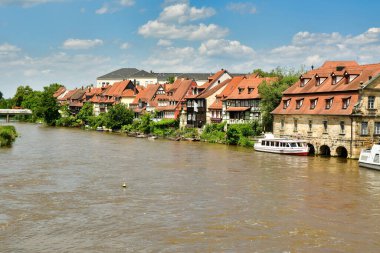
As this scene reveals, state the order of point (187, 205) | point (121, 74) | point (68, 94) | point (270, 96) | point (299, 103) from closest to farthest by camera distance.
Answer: point (187, 205), point (299, 103), point (270, 96), point (68, 94), point (121, 74)

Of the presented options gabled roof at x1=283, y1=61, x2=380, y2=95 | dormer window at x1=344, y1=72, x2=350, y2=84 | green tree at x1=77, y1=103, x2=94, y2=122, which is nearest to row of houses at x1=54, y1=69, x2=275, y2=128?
green tree at x1=77, y1=103, x2=94, y2=122

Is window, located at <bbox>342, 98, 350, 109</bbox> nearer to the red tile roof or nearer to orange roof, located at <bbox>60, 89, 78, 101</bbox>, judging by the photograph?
the red tile roof

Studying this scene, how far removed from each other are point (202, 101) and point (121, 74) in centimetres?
8633

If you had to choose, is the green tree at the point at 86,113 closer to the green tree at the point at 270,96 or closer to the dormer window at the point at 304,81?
the green tree at the point at 270,96

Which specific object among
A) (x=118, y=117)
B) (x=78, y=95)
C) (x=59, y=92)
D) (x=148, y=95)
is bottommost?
(x=118, y=117)

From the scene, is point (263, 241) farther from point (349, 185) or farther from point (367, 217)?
point (349, 185)

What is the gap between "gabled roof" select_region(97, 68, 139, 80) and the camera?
163 m

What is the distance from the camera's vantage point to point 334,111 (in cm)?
5238

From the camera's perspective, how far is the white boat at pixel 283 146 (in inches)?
2138

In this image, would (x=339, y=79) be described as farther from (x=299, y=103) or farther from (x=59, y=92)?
(x=59, y=92)

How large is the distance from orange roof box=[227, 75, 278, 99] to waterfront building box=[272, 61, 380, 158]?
10.7m

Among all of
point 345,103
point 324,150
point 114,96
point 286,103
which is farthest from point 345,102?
point 114,96

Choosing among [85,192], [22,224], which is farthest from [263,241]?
[85,192]

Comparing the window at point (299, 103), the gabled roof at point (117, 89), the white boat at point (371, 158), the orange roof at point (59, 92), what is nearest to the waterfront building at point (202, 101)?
the window at point (299, 103)
